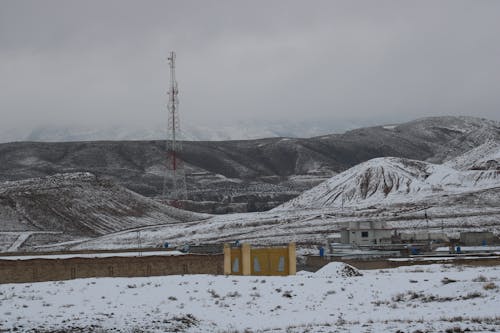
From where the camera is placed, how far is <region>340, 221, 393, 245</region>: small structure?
76250 millimetres

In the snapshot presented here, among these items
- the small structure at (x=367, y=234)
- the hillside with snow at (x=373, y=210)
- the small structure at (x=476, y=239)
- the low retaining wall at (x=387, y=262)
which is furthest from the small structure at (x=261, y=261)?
the hillside with snow at (x=373, y=210)

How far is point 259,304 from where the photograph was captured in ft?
88.0

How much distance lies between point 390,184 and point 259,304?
5206 inches

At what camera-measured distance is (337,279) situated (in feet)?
106

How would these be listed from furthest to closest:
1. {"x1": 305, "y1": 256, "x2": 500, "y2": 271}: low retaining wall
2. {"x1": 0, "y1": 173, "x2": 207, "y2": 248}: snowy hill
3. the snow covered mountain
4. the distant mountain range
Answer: the snow covered mountain → {"x1": 0, "y1": 173, "x2": 207, "y2": 248}: snowy hill → the distant mountain range → {"x1": 305, "y1": 256, "x2": 500, "y2": 271}: low retaining wall

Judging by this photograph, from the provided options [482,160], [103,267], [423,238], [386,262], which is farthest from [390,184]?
[103,267]

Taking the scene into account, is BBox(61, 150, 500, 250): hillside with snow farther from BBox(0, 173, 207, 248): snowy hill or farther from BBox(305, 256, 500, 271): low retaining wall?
BBox(305, 256, 500, 271): low retaining wall

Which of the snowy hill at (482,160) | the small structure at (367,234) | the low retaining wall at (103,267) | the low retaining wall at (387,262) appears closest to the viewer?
the low retaining wall at (103,267)

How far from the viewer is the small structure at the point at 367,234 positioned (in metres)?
76.2

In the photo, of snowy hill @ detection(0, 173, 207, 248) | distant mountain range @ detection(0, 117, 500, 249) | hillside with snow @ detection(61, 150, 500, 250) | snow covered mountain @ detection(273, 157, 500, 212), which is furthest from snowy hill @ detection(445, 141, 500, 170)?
snowy hill @ detection(0, 173, 207, 248)

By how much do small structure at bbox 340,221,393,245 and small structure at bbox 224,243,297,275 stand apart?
3354cm

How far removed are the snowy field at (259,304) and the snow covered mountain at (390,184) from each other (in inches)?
4238

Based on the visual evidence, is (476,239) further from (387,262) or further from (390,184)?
(390,184)

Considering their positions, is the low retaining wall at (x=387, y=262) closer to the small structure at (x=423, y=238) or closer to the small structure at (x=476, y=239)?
the small structure at (x=423, y=238)
